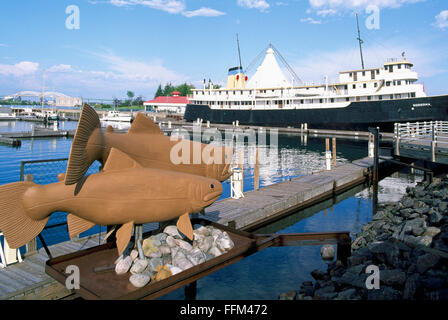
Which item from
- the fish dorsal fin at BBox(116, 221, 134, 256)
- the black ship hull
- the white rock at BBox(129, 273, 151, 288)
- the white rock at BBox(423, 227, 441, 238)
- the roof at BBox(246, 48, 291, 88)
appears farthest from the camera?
the roof at BBox(246, 48, 291, 88)

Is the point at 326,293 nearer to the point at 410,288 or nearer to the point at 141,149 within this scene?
the point at 410,288

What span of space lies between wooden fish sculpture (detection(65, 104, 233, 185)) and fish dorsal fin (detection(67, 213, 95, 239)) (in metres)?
0.68

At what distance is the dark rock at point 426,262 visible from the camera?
19.7ft

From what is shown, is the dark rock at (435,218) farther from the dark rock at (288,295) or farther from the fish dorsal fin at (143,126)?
the fish dorsal fin at (143,126)

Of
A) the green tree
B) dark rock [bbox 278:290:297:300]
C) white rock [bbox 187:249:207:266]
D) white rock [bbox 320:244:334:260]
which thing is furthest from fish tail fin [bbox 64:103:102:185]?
the green tree

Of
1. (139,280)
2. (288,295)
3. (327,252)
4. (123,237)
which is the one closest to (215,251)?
(139,280)

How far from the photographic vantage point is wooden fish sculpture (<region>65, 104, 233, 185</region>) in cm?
391

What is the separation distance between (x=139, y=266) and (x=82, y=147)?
1.85 meters

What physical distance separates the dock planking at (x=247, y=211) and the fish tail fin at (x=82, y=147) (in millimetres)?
2192

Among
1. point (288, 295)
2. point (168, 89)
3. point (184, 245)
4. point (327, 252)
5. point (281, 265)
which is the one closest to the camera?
point (184, 245)

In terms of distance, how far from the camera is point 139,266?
15.1 ft

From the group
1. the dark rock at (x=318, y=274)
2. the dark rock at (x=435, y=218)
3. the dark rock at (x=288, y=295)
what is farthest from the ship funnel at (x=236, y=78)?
the dark rock at (x=288, y=295)

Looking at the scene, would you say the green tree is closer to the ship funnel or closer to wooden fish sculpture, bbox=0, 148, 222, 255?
the ship funnel
